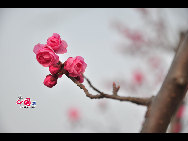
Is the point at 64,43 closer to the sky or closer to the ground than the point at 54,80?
closer to the sky

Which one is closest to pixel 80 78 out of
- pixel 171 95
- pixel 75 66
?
pixel 75 66

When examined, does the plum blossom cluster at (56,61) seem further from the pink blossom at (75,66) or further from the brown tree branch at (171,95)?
the brown tree branch at (171,95)

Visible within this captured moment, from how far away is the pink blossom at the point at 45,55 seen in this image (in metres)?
1.33

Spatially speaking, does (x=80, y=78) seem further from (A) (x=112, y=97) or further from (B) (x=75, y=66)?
(A) (x=112, y=97)

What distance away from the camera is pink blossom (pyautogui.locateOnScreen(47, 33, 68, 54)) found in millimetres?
1384

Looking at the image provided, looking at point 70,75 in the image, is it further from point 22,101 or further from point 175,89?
point 22,101

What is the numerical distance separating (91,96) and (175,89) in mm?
554

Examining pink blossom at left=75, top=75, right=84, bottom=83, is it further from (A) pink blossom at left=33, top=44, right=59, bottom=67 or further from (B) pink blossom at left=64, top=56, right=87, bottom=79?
(A) pink blossom at left=33, top=44, right=59, bottom=67

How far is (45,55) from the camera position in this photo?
1331 millimetres

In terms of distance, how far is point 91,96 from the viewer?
131 cm

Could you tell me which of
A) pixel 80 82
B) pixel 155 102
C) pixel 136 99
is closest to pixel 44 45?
pixel 80 82

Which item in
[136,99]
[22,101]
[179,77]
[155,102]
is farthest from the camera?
[22,101]

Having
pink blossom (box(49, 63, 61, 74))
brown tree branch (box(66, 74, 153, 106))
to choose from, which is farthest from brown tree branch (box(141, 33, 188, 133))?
pink blossom (box(49, 63, 61, 74))

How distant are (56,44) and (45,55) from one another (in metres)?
0.12
